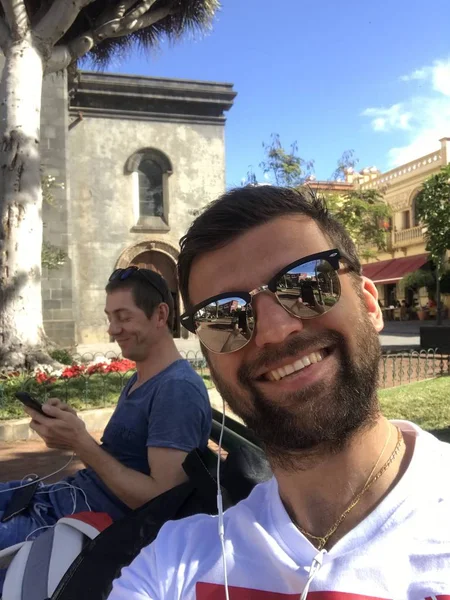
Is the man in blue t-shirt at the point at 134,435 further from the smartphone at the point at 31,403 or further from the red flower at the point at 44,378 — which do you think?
the red flower at the point at 44,378

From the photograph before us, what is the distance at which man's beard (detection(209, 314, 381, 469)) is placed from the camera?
1185 millimetres

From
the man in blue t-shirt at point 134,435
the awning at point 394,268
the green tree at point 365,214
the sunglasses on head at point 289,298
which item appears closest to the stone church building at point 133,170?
the green tree at point 365,214

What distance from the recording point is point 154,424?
2.17 metres

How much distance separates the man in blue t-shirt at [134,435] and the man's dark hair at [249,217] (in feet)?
2.76

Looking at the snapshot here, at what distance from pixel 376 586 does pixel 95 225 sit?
18658mm

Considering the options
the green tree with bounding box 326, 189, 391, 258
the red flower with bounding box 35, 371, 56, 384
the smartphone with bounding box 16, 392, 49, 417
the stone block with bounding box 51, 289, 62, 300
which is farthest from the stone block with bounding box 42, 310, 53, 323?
the smartphone with bounding box 16, 392, 49, 417

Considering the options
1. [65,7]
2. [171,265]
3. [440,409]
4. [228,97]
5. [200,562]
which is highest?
[228,97]

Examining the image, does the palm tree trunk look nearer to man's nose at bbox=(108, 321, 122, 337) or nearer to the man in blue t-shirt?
man's nose at bbox=(108, 321, 122, 337)

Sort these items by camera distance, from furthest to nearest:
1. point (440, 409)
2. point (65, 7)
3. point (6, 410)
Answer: point (65, 7), point (6, 410), point (440, 409)

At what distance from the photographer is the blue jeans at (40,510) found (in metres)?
2.14

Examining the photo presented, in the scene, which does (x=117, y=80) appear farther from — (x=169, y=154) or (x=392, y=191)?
(x=392, y=191)

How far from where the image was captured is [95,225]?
61.6ft

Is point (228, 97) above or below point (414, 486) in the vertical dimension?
above

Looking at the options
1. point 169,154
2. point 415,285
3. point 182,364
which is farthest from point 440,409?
point 415,285
